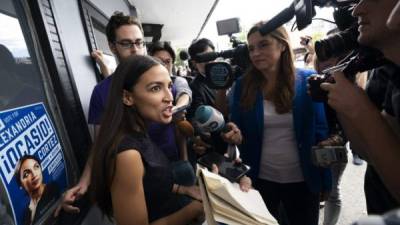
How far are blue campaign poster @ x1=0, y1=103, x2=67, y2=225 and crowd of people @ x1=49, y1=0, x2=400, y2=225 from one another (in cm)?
10

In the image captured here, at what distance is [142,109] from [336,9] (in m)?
0.78

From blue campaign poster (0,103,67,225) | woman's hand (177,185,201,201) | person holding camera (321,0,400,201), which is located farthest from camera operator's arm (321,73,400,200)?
blue campaign poster (0,103,67,225)

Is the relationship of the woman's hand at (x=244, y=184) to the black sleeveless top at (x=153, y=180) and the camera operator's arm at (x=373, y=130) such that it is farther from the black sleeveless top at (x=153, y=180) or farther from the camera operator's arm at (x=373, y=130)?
the camera operator's arm at (x=373, y=130)

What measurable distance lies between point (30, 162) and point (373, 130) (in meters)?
1.11

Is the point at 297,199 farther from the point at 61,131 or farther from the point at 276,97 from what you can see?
the point at 61,131

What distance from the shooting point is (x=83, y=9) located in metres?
Result: 2.04

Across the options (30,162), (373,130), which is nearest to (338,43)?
(373,130)

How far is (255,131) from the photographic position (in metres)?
1.46

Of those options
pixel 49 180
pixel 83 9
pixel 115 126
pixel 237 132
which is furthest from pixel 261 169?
pixel 83 9

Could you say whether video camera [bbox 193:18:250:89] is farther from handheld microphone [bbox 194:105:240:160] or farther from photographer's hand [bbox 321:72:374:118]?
photographer's hand [bbox 321:72:374:118]

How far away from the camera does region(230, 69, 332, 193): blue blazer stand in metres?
1.39

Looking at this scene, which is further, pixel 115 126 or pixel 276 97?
pixel 276 97

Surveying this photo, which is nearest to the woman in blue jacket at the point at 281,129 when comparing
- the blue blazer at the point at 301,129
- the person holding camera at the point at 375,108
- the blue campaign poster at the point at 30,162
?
the blue blazer at the point at 301,129

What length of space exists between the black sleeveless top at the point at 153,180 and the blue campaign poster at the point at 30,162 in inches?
14.3
